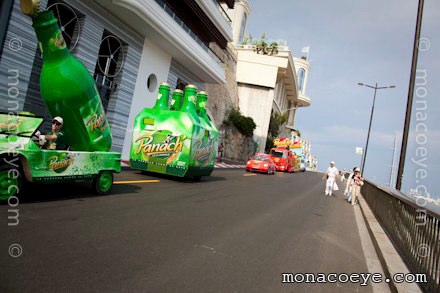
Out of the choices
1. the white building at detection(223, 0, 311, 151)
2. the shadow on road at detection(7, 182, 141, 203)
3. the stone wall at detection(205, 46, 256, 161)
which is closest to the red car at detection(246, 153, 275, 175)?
the stone wall at detection(205, 46, 256, 161)

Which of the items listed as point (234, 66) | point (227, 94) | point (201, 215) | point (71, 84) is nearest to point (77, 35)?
point (71, 84)

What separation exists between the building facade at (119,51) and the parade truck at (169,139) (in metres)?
4.26

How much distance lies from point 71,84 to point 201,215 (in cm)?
383

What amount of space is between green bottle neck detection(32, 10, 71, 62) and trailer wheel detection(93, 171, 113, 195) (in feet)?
8.84

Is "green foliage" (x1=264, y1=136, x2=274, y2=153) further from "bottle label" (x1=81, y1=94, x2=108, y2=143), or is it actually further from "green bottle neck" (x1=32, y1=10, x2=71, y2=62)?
"green bottle neck" (x1=32, y1=10, x2=71, y2=62)

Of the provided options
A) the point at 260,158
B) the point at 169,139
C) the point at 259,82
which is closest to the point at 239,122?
the point at 259,82

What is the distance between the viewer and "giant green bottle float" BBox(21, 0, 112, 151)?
599 cm

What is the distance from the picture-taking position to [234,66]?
148 ft

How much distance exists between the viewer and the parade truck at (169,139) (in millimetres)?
11953

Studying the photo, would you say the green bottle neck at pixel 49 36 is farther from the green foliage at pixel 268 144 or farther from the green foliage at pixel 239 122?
the green foliage at pixel 268 144

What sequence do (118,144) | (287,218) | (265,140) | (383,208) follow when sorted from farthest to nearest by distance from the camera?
(265,140) < (118,144) < (383,208) < (287,218)

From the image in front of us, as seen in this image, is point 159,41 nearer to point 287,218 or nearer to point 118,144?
point 118,144
